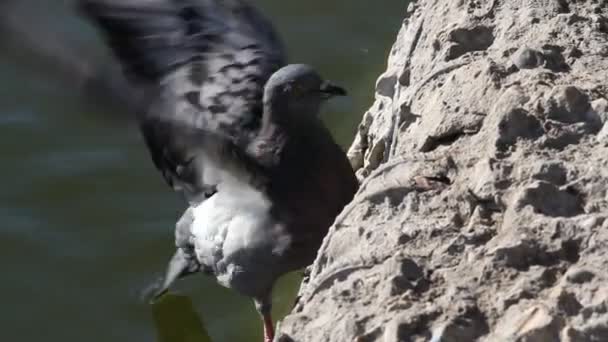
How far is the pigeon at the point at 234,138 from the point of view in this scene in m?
5.61

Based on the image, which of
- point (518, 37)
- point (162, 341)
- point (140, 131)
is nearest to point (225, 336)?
point (162, 341)

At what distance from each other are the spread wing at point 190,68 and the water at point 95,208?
0.26 m

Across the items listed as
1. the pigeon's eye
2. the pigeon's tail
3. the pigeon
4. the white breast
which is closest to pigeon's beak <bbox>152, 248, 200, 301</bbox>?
the pigeon

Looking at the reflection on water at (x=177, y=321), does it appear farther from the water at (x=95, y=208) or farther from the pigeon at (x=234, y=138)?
the pigeon at (x=234, y=138)

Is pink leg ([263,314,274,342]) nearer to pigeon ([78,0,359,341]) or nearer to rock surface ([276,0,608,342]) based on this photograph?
pigeon ([78,0,359,341])

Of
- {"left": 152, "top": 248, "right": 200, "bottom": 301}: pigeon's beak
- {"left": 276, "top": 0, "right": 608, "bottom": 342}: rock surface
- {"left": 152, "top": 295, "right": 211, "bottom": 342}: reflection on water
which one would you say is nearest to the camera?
{"left": 276, "top": 0, "right": 608, "bottom": 342}: rock surface

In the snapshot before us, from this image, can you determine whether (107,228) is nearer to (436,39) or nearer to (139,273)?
(139,273)

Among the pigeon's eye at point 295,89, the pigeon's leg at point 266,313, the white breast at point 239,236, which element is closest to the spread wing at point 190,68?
the white breast at point 239,236

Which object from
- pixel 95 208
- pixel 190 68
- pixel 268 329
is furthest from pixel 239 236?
pixel 95 208

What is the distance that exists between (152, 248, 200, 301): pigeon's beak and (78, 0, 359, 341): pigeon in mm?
179

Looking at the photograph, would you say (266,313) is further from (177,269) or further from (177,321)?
(177,321)

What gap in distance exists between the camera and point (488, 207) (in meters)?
3.82

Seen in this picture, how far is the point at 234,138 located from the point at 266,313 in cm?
101

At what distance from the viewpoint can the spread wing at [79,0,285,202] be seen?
5539 mm
